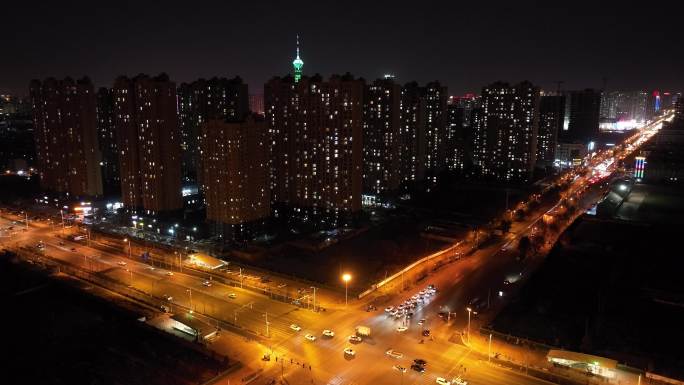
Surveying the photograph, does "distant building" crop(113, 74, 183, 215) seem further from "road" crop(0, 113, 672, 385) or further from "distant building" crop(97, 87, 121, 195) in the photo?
"distant building" crop(97, 87, 121, 195)

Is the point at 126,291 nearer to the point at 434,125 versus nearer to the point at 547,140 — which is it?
the point at 434,125

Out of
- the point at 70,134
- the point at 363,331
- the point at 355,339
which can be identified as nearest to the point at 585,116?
the point at 70,134

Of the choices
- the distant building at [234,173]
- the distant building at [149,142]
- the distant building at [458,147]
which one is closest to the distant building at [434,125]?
the distant building at [458,147]

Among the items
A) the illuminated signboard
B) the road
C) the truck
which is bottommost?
the road

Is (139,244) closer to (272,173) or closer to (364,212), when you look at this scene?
(272,173)

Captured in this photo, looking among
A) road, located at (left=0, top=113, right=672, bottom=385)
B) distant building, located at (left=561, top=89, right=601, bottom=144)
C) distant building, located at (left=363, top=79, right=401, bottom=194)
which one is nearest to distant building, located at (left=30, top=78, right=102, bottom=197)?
road, located at (left=0, top=113, right=672, bottom=385)

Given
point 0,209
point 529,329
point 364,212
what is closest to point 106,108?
point 0,209

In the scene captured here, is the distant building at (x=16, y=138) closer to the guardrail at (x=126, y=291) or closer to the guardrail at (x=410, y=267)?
the guardrail at (x=126, y=291)
